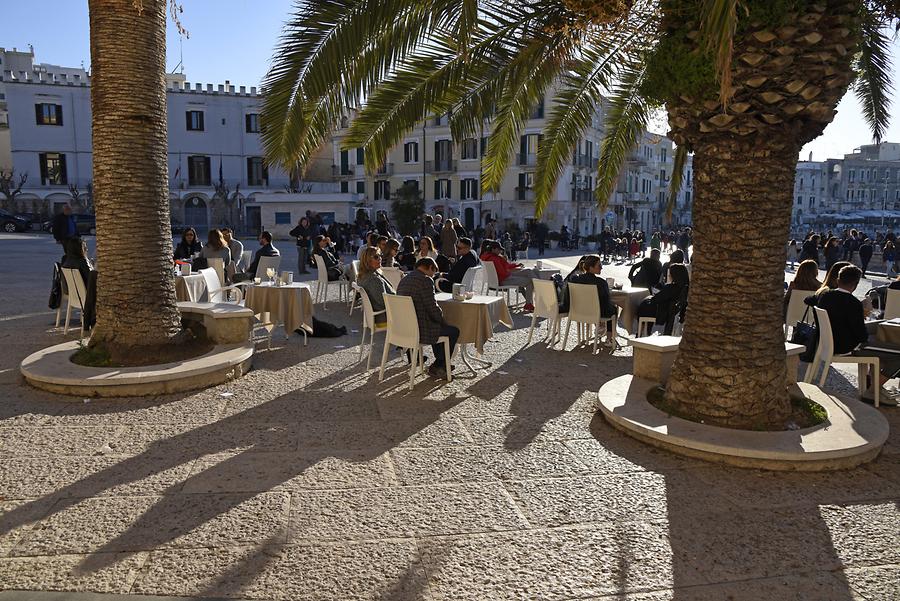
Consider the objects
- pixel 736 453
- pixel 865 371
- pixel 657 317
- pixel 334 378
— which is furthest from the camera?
pixel 657 317

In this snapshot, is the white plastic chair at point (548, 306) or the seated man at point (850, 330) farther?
the white plastic chair at point (548, 306)

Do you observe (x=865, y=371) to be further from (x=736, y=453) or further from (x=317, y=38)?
(x=317, y=38)

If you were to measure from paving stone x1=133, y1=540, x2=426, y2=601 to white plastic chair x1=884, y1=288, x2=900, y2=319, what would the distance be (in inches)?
257

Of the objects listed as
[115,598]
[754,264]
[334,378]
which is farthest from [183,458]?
[754,264]

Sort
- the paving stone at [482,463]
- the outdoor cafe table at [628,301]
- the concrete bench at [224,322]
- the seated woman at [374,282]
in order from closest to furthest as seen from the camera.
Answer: the paving stone at [482,463], the concrete bench at [224,322], the seated woman at [374,282], the outdoor cafe table at [628,301]

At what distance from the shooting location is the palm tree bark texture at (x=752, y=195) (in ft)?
14.6

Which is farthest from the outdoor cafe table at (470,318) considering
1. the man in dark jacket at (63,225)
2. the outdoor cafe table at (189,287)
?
the man in dark jacket at (63,225)

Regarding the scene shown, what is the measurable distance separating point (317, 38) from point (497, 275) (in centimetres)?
615

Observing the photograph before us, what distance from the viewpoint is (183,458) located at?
14.5ft

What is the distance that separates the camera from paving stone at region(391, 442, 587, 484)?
166 inches

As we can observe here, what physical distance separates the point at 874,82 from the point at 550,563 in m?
7.38

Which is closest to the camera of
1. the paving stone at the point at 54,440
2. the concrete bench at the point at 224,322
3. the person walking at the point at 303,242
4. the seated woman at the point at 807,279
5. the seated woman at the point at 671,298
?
the paving stone at the point at 54,440

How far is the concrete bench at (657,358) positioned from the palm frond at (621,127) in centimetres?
233

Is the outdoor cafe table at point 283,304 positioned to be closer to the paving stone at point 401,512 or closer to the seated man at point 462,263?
the seated man at point 462,263
